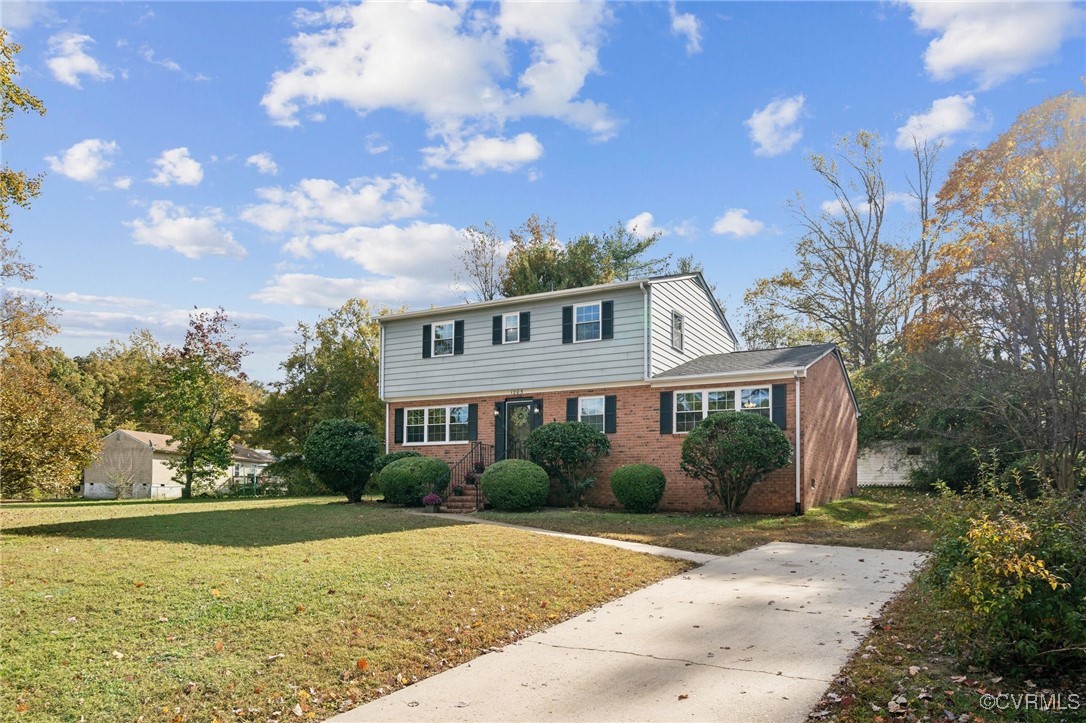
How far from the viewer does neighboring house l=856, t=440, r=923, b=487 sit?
26.4 metres

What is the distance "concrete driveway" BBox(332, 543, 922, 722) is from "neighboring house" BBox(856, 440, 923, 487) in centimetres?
1944

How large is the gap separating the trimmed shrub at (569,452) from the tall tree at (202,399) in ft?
53.9

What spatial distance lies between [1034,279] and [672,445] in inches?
336

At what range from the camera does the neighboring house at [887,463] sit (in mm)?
26438

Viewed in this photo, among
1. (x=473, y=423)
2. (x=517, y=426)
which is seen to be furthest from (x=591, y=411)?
(x=473, y=423)

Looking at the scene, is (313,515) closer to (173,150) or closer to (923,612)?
(173,150)

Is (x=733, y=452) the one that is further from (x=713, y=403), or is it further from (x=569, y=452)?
(x=569, y=452)

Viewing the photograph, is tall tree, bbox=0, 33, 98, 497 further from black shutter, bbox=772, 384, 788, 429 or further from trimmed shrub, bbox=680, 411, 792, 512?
black shutter, bbox=772, 384, 788, 429

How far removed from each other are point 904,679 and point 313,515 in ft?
44.3

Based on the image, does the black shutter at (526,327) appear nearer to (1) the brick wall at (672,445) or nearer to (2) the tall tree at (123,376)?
(1) the brick wall at (672,445)

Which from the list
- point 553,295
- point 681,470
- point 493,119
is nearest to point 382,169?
point 493,119

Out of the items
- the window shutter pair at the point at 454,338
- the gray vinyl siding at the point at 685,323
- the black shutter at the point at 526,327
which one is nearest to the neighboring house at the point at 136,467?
the window shutter pair at the point at 454,338

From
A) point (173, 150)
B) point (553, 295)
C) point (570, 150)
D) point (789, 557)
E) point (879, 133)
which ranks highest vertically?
point (879, 133)

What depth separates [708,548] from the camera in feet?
38.4
